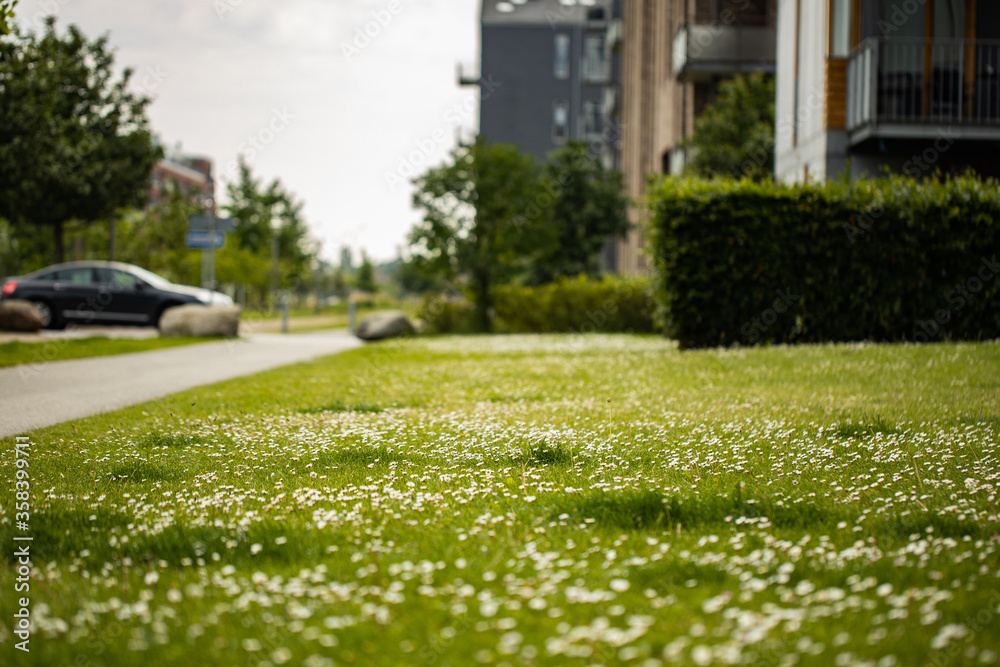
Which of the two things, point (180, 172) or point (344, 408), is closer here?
point (344, 408)

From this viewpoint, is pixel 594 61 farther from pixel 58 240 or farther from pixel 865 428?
pixel 865 428

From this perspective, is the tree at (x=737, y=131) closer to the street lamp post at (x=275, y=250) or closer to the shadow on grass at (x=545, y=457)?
the shadow on grass at (x=545, y=457)

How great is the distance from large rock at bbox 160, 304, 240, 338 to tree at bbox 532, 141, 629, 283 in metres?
15.6

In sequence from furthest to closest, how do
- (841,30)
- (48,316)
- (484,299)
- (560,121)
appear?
1. (560,121)
2. (484,299)
3. (48,316)
4. (841,30)

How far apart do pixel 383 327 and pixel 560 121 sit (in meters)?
39.3

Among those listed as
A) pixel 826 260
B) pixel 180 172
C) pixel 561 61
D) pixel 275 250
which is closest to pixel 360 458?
pixel 826 260

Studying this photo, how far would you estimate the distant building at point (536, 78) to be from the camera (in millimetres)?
57656

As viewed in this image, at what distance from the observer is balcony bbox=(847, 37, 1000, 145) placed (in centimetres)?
1556

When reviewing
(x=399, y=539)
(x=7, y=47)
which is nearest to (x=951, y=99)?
(x=399, y=539)

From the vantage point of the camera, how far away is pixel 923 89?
16.0m

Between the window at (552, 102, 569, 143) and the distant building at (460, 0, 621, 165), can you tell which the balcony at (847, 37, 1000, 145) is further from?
the window at (552, 102, 569, 143)

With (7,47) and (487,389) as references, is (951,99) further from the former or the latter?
(7,47)

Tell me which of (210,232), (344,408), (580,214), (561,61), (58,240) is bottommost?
(344,408)

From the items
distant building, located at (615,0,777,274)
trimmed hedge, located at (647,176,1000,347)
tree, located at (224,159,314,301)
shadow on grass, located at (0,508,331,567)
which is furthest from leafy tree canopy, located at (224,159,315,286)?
shadow on grass, located at (0,508,331,567)
